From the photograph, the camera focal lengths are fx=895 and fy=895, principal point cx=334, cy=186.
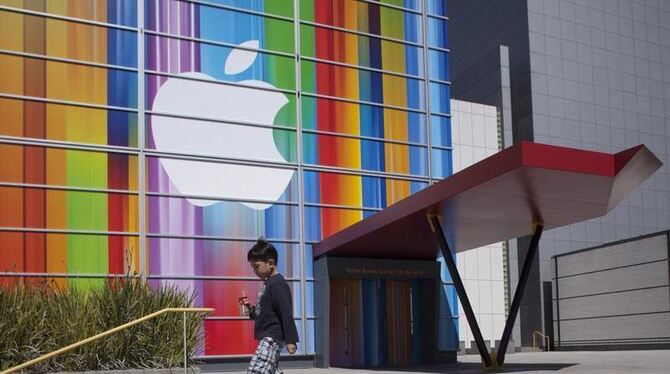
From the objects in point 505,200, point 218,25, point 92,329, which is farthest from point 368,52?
point 92,329

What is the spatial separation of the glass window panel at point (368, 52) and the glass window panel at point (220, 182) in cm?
393

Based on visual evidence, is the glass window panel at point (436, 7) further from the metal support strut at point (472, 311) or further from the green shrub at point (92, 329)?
the green shrub at point (92, 329)

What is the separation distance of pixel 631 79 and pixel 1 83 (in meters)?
37.6

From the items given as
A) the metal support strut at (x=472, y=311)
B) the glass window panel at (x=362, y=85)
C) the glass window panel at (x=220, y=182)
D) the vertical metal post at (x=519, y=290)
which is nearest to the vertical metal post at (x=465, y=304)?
the metal support strut at (x=472, y=311)

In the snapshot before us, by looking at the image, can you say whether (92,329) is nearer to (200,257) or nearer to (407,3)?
(200,257)

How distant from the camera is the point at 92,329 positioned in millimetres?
15242

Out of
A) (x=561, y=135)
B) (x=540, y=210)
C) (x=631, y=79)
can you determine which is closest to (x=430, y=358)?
(x=540, y=210)

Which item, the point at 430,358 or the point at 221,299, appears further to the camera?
the point at 430,358

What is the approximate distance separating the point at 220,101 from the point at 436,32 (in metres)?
8.23

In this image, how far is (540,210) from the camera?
2009 centimetres

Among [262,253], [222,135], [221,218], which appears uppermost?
[222,135]

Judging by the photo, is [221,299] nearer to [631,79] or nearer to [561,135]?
[561,135]

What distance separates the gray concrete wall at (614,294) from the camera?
125 feet

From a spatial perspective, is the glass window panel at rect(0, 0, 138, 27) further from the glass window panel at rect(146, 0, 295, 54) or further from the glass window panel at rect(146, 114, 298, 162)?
the glass window panel at rect(146, 114, 298, 162)
